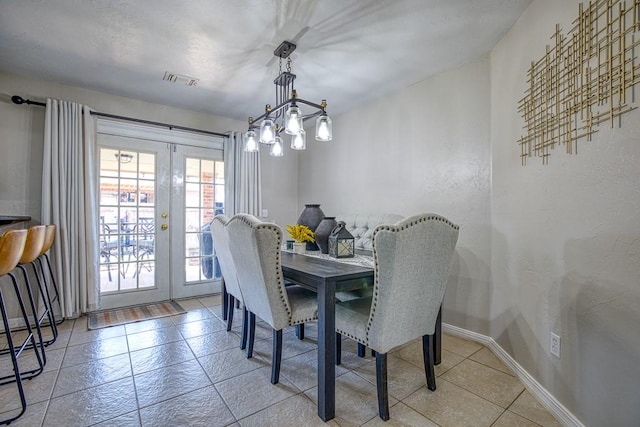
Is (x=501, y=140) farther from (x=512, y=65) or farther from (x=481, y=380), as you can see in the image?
(x=481, y=380)

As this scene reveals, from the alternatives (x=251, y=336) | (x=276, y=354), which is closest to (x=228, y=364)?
(x=251, y=336)

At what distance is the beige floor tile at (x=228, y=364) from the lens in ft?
6.50

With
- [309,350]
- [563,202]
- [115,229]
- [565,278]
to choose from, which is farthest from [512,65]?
[115,229]

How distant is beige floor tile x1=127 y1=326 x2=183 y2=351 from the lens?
95.8 inches

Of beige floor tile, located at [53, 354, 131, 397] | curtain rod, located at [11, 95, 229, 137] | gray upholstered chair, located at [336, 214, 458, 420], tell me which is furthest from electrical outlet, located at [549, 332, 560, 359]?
A: curtain rod, located at [11, 95, 229, 137]

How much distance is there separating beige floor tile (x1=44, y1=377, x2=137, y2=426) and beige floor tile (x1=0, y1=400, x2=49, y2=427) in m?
0.03

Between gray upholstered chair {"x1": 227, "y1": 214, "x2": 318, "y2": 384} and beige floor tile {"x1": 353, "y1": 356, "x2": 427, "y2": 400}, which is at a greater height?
gray upholstered chair {"x1": 227, "y1": 214, "x2": 318, "y2": 384}

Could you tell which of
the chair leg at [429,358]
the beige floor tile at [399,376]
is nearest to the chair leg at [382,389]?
the beige floor tile at [399,376]

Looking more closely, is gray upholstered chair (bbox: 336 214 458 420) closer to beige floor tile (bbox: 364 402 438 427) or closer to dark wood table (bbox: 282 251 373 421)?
beige floor tile (bbox: 364 402 438 427)

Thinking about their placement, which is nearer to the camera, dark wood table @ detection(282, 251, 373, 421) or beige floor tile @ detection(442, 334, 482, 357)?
dark wood table @ detection(282, 251, 373, 421)

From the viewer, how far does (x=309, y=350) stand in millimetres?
2348

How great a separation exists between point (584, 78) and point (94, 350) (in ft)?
11.8

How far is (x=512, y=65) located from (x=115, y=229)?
4.06 metres

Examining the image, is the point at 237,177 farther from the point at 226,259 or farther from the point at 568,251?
the point at 568,251
